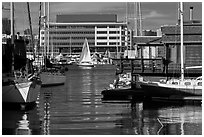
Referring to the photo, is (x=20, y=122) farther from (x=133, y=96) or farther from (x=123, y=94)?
(x=133, y=96)

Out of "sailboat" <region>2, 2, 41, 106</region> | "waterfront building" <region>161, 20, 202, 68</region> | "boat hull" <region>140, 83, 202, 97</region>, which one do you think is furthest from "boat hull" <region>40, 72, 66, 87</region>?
"sailboat" <region>2, 2, 41, 106</region>

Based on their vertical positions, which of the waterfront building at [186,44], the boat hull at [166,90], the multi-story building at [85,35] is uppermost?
the multi-story building at [85,35]

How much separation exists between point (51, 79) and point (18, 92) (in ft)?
77.4

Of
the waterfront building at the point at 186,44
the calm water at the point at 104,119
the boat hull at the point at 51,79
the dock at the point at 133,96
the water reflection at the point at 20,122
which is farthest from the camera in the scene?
the boat hull at the point at 51,79

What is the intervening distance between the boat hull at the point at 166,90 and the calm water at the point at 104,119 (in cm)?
186

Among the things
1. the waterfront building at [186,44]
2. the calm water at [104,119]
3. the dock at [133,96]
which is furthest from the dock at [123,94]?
the waterfront building at [186,44]

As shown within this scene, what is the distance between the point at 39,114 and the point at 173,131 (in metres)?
9.26

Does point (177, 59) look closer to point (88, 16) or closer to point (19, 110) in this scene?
point (19, 110)

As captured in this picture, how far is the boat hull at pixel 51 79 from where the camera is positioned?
50312 mm

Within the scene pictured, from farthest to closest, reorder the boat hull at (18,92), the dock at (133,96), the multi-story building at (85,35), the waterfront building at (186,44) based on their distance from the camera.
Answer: the multi-story building at (85,35), the waterfront building at (186,44), the dock at (133,96), the boat hull at (18,92)

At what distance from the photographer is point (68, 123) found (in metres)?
22.6

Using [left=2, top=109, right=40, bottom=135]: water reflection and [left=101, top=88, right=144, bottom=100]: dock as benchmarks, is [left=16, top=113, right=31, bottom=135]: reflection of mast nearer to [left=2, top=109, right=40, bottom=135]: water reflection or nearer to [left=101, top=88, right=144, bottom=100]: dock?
[left=2, top=109, right=40, bottom=135]: water reflection

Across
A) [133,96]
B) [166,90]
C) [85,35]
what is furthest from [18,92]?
[85,35]

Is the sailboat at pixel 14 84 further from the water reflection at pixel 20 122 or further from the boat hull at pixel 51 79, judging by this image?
the boat hull at pixel 51 79
